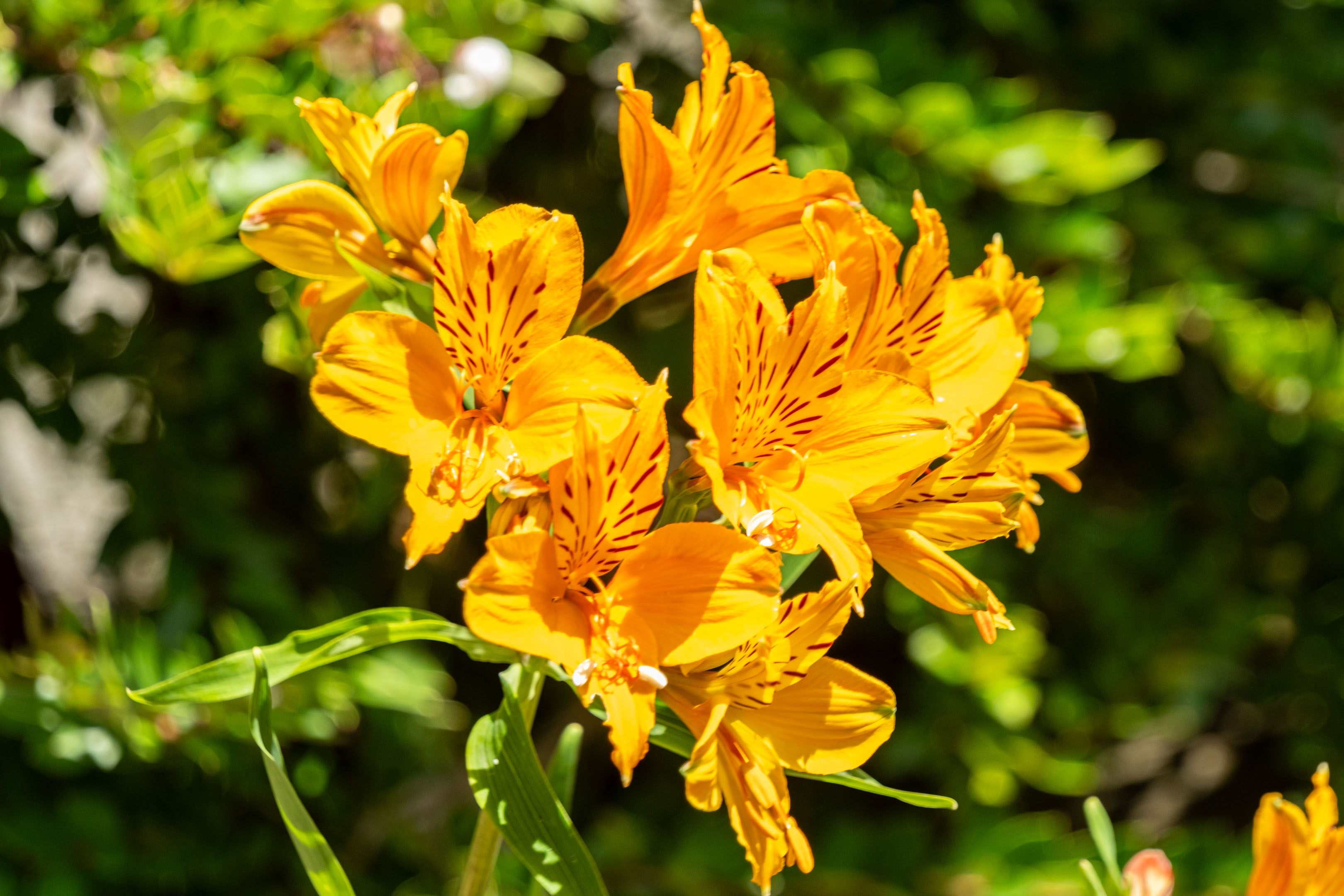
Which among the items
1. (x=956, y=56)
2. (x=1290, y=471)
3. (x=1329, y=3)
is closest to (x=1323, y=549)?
(x=1290, y=471)

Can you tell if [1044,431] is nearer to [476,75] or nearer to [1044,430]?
[1044,430]

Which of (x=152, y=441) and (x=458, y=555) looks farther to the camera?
(x=458, y=555)

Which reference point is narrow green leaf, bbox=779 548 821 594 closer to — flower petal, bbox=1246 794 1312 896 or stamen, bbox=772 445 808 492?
stamen, bbox=772 445 808 492

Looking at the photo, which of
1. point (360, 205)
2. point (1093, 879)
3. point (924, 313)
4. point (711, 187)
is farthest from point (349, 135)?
point (1093, 879)

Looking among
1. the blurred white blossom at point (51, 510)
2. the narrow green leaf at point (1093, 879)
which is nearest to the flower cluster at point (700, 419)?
the narrow green leaf at point (1093, 879)

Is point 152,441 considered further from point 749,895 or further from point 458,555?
point 749,895
